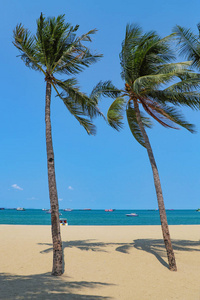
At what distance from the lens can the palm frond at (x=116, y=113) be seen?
13.7 metres

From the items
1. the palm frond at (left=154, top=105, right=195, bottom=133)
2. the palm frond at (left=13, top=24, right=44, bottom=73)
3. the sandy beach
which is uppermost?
the palm frond at (left=13, top=24, right=44, bottom=73)

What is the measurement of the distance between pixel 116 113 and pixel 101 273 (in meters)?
8.36

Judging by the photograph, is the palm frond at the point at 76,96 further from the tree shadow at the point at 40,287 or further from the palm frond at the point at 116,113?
the tree shadow at the point at 40,287

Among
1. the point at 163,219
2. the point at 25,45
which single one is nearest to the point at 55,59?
the point at 25,45

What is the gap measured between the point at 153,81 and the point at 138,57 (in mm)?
1957

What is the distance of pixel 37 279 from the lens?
8.35m

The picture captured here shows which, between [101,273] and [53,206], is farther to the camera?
[101,273]

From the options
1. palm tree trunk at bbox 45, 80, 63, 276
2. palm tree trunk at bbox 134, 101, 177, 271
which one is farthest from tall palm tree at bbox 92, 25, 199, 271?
palm tree trunk at bbox 45, 80, 63, 276

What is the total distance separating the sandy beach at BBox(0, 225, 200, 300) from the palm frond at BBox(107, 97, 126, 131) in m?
6.90

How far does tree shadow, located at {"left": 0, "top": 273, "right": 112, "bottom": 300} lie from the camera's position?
6.59m

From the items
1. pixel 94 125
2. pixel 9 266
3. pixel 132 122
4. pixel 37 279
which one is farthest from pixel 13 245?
pixel 132 122

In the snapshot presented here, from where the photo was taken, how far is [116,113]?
14289 mm

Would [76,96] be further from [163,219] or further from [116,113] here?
[163,219]

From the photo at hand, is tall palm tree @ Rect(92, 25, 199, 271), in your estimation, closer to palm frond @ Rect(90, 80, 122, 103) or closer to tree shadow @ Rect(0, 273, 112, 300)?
palm frond @ Rect(90, 80, 122, 103)
